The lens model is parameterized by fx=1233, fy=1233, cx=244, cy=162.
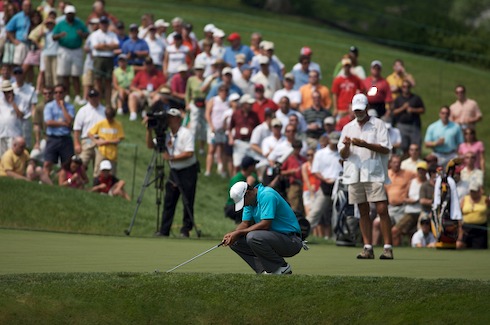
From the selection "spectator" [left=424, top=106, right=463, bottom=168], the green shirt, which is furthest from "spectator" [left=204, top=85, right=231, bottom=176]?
"spectator" [left=424, top=106, right=463, bottom=168]

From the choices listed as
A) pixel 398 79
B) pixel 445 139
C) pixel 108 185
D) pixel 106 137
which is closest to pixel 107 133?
pixel 106 137

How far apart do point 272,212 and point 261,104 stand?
1366cm

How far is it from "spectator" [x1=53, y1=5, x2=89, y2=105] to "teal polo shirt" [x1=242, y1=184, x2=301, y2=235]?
595 inches

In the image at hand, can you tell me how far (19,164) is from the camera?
923 inches

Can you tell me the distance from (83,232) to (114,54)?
8363 millimetres

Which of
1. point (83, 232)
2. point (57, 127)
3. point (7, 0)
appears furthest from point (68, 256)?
point (7, 0)

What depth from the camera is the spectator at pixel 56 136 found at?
23.8 m

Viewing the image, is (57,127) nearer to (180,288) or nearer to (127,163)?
(127,163)

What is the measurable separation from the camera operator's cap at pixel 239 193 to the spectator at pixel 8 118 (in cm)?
1200

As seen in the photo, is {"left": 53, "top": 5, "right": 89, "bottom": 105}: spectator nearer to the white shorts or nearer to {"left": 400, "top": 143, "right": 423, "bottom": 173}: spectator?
the white shorts

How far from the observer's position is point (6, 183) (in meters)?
22.3

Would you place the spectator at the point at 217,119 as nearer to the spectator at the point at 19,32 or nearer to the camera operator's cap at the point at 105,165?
the camera operator's cap at the point at 105,165

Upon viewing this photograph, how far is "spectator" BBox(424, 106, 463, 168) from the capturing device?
1021 inches

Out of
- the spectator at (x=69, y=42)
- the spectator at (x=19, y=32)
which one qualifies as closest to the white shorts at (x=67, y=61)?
the spectator at (x=69, y=42)
